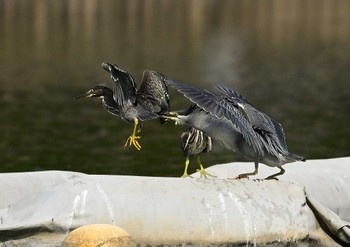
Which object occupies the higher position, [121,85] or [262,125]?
[121,85]

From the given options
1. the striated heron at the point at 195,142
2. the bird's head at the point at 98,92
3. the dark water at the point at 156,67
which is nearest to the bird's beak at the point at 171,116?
the bird's head at the point at 98,92

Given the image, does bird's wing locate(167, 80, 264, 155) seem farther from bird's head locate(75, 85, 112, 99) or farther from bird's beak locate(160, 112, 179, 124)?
bird's head locate(75, 85, 112, 99)

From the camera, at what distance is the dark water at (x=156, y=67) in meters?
18.1

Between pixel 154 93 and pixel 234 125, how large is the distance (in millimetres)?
1137

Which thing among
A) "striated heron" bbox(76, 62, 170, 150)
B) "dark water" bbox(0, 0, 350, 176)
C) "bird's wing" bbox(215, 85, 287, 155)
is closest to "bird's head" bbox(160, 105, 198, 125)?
"striated heron" bbox(76, 62, 170, 150)

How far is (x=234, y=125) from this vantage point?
949 centimetres

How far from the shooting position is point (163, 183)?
31.7 feet

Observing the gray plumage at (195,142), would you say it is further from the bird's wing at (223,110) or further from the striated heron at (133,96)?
the bird's wing at (223,110)

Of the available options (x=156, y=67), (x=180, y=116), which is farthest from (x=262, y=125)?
(x=156, y=67)

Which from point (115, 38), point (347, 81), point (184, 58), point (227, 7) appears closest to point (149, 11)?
point (227, 7)

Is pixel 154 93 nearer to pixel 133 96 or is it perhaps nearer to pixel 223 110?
pixel 133 96

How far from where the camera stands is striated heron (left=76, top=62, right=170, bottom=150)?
10.0 m

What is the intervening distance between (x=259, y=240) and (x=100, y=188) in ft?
4.54

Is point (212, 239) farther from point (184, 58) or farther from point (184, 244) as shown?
point (184, 58)
